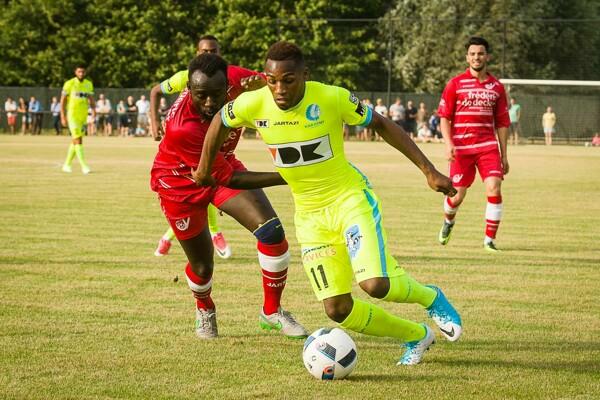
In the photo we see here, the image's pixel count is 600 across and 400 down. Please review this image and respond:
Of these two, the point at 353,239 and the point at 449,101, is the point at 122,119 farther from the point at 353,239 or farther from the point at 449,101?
the point at 353,239

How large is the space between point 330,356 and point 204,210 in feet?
6.52

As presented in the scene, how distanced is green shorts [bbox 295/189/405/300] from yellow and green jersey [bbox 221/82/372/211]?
0.10m

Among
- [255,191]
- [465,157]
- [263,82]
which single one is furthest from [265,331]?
[465,157]

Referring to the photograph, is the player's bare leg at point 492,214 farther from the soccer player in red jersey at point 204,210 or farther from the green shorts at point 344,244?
the green shorts at point 344,244

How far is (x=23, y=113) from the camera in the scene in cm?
4731

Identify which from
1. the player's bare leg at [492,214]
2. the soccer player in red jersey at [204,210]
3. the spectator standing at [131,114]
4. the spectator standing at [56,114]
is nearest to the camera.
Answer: the soccer player in red jersey at [204,210]

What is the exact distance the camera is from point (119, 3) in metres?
50.1

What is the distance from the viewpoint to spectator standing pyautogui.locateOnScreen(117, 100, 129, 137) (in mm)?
45781

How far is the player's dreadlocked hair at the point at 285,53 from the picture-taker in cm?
582

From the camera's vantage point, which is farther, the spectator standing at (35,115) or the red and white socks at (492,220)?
the spectator standing at (35,115)

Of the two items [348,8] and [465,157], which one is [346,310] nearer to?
[465,157]

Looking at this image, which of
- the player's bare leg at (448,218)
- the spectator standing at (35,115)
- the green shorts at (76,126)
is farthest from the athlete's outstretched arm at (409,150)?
the spectator standing at (35,115)

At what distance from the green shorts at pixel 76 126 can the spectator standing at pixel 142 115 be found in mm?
21269

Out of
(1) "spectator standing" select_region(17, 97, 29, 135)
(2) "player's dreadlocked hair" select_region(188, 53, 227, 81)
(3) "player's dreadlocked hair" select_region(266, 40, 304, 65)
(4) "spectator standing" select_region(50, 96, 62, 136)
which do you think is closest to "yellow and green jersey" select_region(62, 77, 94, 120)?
(2) "player's dreadlocked hair" select_region(188, 53, 227, 81)
